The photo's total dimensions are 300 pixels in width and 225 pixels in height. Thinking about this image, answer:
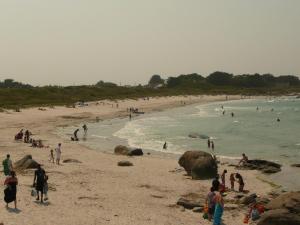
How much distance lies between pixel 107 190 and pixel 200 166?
730 centimetres

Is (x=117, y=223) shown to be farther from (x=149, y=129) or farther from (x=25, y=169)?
(x=149, y=129)

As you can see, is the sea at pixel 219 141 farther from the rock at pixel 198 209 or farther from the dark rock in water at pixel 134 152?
the rock at pixel 198 209

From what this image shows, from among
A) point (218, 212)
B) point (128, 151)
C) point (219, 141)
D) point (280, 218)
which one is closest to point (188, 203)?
point (218, 212)

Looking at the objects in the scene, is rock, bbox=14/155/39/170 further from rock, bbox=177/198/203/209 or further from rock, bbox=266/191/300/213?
rock, bbox=266/191/300/213

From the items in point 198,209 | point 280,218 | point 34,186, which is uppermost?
point 34,186

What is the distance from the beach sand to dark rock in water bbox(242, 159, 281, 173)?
1026 millimetres

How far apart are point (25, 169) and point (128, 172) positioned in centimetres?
667

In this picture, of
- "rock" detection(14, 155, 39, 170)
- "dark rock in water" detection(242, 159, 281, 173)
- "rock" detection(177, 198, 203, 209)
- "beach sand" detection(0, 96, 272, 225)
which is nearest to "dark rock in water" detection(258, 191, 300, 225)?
"beach sand" detection(0, 96, 272, 225)

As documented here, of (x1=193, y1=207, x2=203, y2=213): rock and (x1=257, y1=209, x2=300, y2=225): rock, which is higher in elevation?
(x1=257, y1=209, x2=300, y2=225): rock

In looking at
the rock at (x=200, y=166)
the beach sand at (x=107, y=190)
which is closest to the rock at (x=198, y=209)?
the beach sand at (x=107, y=190)

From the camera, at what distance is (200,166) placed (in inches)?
1115

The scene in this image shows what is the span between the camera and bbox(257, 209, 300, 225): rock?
16.7 m

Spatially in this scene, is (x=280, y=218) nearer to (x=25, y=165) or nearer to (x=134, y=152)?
(x=25, y=165)

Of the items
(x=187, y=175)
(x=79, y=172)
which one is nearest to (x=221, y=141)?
(x=187, y=175)
